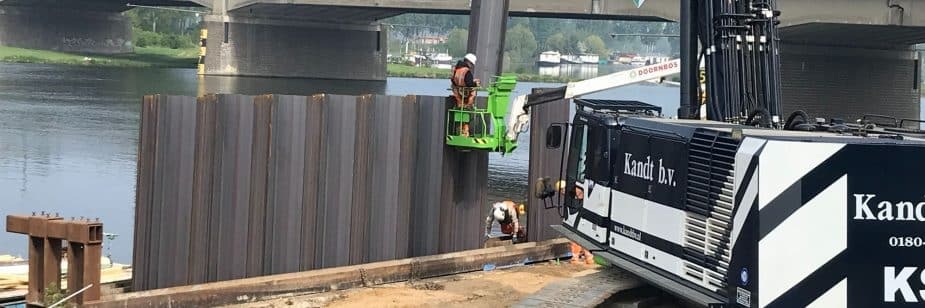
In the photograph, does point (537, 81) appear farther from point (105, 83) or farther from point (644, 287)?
point (644, 287)

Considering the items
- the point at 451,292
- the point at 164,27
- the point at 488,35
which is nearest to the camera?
the point at 451,292

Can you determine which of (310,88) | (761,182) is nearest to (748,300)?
(761,182)

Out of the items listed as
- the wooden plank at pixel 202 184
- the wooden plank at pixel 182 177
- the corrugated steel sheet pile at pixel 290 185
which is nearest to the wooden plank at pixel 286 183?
the corrugated steel sheet pile at pixel 290 185

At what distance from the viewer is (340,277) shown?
16047 millimetres

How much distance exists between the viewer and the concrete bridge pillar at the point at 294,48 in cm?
8819

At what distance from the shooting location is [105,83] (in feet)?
273

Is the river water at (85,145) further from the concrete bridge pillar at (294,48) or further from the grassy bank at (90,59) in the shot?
the grassy bank at (90,59)

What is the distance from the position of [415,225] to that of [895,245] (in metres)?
8.95

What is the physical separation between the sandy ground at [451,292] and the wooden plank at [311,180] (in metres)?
0.67

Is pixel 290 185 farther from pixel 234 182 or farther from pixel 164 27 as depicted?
pixel 164 27

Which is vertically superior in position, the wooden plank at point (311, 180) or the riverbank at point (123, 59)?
the riverbank at point (123, 59)

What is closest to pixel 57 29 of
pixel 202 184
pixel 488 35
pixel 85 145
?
pixel 85 145

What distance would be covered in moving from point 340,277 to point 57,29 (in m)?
112

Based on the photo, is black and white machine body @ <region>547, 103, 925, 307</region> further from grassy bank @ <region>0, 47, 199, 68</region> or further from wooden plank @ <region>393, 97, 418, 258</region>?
grassy bank @ <region>0, 47, 199, 68</region>
